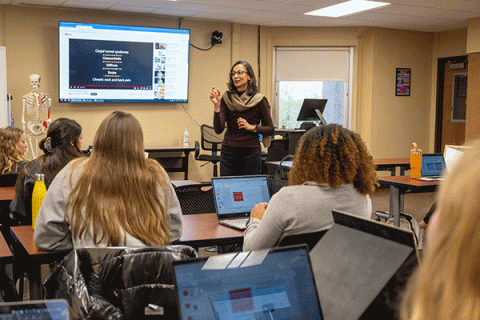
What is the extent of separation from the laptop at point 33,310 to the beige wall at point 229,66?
6.29 metres

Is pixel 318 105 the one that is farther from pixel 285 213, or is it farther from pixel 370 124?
pixel 285 213

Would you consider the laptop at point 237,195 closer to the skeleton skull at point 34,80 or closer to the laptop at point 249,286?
the laptop at point 249,286

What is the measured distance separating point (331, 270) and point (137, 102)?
6.39 m

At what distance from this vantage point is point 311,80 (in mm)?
8141

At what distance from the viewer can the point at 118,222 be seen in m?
2.01

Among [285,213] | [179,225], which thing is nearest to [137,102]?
[179,225]

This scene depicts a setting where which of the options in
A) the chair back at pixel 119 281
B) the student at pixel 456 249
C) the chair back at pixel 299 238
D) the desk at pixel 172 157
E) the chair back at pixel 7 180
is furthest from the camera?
the desk at pixel 172 157

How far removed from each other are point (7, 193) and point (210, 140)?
13.9ft

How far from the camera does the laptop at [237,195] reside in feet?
9.23

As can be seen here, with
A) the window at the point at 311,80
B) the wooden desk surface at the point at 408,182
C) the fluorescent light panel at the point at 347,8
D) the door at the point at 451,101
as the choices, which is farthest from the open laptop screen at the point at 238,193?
the door at the point at 451,101

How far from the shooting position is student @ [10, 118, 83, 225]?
3.06m

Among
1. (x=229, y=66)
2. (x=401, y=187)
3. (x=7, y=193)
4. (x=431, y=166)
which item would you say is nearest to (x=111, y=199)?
(x=7, y=193)

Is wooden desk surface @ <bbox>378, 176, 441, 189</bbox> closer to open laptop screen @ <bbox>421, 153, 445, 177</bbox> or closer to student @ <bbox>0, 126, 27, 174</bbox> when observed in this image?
open laptop screen @ <bbox>421, 153, 445, 177</bbox>

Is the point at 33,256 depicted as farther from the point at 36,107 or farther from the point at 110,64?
the point at 110,64
